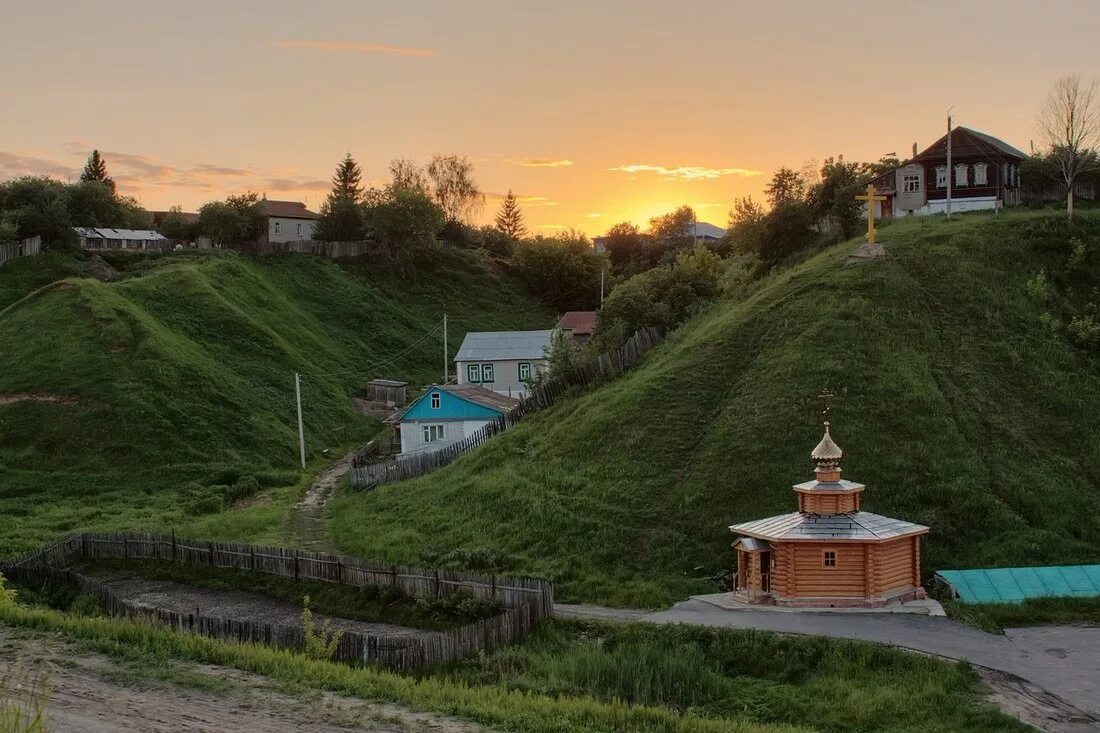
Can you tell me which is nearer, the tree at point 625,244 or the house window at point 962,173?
the house window at point 962,173

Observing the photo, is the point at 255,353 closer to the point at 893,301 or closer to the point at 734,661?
the point at 893,301

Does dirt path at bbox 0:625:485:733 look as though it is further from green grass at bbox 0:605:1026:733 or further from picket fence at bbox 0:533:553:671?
picket fence at bbox 0:533:553:671

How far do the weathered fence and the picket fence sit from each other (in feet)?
146

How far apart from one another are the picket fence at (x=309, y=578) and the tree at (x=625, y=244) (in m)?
77.0

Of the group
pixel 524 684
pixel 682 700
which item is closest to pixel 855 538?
pixel 682 700

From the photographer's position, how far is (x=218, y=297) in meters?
67.2

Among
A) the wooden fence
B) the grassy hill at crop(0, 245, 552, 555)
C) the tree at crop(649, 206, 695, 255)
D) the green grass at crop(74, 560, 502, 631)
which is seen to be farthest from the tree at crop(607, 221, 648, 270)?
the green grass at crop(74, 560, 502, 631)

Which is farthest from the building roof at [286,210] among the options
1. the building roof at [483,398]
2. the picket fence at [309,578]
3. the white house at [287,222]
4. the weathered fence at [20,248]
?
the picket fence at [309,578]

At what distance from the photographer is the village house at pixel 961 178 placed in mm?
53188

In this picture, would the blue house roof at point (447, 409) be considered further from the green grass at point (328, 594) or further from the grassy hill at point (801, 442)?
the green grass at point (328, 594)

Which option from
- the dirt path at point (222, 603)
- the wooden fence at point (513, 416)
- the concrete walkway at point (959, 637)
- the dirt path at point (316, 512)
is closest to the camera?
the concrete walkway at point (959, 637)

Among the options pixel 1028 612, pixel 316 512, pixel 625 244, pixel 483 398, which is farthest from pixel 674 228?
pixel 1028 612

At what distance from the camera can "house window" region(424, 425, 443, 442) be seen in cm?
5009

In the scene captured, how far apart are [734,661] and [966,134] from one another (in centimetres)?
4173
